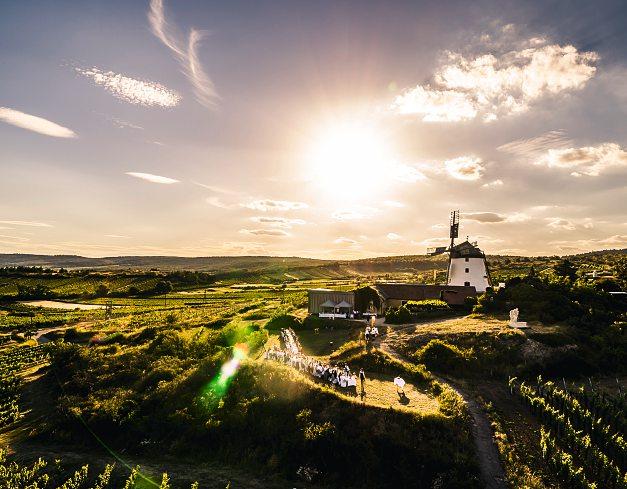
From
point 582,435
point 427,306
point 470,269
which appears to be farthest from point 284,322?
point 582,435

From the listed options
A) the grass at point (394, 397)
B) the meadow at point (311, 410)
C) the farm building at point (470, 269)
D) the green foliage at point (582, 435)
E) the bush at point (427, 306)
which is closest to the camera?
the green foliage at point (582, 435)

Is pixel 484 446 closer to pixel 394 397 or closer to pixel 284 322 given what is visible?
pixel 394 397

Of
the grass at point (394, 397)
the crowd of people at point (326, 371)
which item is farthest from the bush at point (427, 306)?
the grass at point (394, 397)

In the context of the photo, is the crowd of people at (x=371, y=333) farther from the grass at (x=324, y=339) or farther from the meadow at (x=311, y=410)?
the grass at (x=324, y=339)

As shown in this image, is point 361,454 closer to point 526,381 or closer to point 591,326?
point 526,381

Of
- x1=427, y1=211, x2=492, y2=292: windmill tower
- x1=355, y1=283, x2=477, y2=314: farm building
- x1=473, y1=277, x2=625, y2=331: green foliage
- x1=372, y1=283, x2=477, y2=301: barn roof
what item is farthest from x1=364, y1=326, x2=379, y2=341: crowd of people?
x1=427, y1=211, x2=492, y2=292: windmill tower

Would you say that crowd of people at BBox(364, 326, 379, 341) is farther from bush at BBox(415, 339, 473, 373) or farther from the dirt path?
the dirt path
